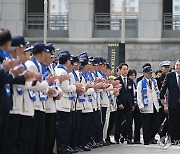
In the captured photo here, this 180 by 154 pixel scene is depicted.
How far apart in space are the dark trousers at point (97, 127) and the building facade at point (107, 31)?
1938 centimetres

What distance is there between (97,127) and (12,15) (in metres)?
21.4

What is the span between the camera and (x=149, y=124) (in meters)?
19.2

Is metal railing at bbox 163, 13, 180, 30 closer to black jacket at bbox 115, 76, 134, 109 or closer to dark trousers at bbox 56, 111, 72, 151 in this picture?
black jacket at bbox 115, 76, 134, 109

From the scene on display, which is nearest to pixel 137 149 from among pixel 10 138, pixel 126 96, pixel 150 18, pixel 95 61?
pixel 126 96

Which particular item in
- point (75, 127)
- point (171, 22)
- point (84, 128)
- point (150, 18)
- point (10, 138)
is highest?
point (150, 18)

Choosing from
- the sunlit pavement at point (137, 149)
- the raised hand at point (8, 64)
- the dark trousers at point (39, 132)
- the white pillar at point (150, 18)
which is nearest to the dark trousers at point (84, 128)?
the sunlit pavement at point (137, 149)

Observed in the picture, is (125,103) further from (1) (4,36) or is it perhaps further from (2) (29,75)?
(1) (4,36)

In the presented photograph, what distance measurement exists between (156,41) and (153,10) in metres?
1.73

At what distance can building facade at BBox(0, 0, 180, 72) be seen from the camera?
123 feet

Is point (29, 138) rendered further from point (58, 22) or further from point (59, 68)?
point (58, 22)

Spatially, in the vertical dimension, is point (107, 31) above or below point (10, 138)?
above

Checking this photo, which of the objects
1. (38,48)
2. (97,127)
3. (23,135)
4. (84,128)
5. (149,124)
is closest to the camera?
(23,135)

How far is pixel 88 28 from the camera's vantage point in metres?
38.2

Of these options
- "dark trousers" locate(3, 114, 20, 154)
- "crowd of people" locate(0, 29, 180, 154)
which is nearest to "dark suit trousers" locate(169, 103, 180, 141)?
"crowd of people" locate(0, 29, 180, 154)
